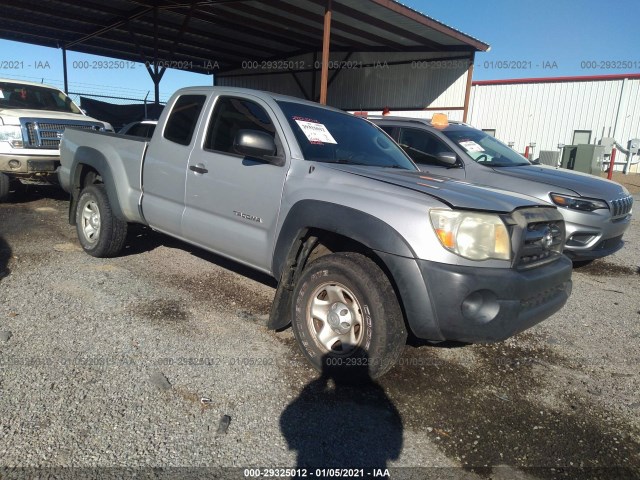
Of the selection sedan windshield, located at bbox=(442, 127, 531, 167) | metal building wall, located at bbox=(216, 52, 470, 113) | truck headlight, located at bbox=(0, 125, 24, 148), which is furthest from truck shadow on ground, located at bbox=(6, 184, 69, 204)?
metal building wall, located at bbox=(216, 52, 470, 113)

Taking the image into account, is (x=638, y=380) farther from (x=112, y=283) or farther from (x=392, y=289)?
(x=112, y=283)

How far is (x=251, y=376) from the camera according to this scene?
2.96 meters

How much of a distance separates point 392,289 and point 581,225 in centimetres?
335

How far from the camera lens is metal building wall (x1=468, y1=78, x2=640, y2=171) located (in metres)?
19.7

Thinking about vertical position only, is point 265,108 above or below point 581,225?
above

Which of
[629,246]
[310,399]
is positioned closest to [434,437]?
[310,399]

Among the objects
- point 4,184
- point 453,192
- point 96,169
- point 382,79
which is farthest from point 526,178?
point 382,79

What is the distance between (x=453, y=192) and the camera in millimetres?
2865

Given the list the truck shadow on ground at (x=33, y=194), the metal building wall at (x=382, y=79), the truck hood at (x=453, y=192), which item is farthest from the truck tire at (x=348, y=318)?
the metal building wall at (x=382, y=79)

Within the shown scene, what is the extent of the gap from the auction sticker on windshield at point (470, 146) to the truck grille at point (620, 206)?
1773 mm

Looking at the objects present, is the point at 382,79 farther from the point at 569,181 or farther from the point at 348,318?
the point at 348,318

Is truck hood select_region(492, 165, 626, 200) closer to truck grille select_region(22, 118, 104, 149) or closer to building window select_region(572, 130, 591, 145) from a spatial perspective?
truck grille select_region(22, 118, 104, 149)

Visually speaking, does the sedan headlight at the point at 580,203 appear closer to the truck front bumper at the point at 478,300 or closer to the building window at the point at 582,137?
the truck front bumper at the point at 478,300

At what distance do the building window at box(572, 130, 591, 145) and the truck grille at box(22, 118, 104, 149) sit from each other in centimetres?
2055
